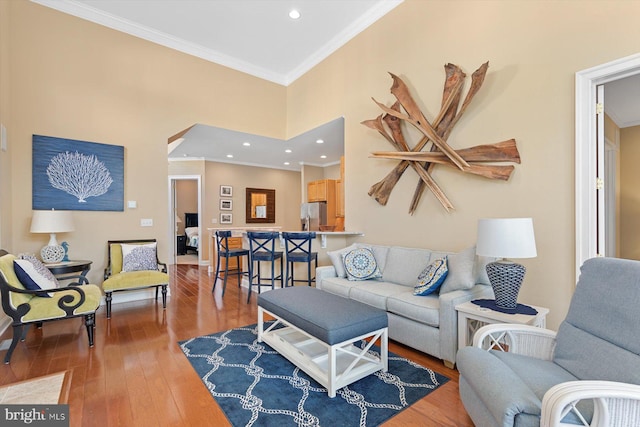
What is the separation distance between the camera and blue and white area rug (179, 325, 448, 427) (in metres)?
1.80

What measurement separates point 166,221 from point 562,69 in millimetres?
5199

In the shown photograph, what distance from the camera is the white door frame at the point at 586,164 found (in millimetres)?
2289

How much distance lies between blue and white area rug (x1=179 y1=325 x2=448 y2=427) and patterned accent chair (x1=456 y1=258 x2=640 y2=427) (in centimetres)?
58

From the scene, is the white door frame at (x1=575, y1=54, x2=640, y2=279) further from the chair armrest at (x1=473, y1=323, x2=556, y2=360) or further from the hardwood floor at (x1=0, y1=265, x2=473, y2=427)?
the hardwood floor at (x1=0, y1=265, x2=473, y2=427)

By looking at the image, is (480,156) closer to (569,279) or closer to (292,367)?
(569,279)

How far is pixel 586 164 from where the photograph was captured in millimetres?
2303

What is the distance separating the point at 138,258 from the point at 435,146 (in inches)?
165

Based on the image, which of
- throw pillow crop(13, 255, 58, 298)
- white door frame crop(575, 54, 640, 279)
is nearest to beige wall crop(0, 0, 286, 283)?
throw pillow crop(13, 255, 58, 298)

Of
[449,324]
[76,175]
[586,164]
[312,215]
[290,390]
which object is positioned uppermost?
[76,175]

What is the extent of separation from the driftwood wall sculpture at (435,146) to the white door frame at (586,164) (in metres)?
0.47

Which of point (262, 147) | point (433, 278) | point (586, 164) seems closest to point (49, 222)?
point (262, 147)

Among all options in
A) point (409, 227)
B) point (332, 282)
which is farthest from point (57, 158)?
point (409, 227)

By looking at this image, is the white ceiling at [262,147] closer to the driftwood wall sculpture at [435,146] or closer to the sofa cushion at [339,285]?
the driftwood wall sculpture at [435,146]

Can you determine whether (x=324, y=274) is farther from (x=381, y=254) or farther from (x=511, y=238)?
(x=511, y=238)
